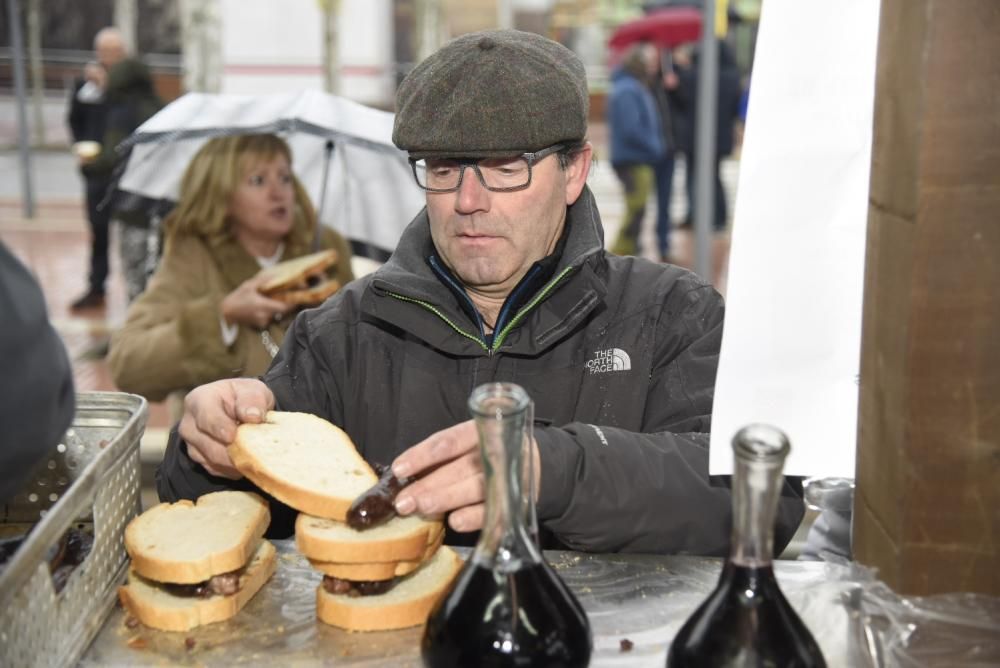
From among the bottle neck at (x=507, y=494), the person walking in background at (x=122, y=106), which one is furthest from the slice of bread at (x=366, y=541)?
the person walking in background at (x=122, y=106)

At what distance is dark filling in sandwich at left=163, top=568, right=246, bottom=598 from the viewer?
166 cm

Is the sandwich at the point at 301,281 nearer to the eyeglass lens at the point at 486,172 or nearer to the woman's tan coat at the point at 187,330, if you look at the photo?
the woman's tan coat at the point at 187,330

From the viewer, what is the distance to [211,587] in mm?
1671

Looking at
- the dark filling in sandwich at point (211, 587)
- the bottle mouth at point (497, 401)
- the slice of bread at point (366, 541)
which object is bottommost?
the dark filling in sandwich at point (211, 587)

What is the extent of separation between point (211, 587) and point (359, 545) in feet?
0.74

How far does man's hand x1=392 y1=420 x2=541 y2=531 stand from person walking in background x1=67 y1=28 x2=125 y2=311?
8151 millimetres

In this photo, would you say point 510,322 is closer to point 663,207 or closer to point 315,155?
point 315,155

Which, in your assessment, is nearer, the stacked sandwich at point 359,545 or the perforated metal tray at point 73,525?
the perforated metal tray at point 73,525

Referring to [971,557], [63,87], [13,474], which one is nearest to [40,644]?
[13,474]

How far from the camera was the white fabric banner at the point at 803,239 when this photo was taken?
5.30ft

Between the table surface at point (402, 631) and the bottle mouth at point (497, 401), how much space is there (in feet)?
1.42

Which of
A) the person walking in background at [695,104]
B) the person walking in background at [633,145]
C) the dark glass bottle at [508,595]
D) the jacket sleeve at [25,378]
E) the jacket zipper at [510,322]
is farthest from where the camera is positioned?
the person walking in background at [695,104]

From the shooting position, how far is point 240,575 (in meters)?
1.71

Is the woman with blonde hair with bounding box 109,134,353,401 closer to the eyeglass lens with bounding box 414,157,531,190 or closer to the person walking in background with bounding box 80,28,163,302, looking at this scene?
the eyeglass lens with bounding box 414,157,531,190
